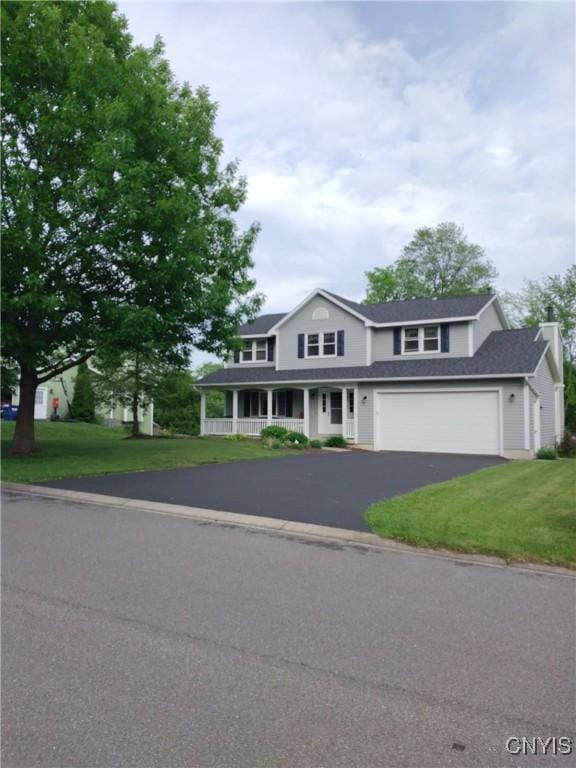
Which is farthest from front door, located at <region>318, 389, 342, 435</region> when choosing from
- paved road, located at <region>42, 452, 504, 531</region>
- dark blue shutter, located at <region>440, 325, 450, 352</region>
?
paved road, located at <region>42, 452, 504, 531</region>

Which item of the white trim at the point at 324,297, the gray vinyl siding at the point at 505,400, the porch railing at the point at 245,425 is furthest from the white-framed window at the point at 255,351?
the gray vinyl siding at the point at 505,400

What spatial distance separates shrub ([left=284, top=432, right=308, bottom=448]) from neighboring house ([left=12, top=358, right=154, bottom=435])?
508 inches

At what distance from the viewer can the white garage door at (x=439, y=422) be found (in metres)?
20.2

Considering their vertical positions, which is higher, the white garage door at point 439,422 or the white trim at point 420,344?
the white trim at point 420,344

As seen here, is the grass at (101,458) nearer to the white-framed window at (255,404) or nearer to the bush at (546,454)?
the white-framed window at (255,404)

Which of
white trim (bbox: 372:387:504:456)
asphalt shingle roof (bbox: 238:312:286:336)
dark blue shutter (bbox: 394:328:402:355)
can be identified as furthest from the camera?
asphalt shingle roof (bbox: 238:312:286:336)

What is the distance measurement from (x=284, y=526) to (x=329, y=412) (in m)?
18.0

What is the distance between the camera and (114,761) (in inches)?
99.9

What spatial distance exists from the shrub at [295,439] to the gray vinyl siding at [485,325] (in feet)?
26.9

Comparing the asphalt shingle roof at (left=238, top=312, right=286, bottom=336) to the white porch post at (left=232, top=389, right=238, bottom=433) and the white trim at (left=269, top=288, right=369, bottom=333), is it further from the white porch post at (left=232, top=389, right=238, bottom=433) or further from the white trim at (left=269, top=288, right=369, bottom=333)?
the white porch post at (left=232, top=389, right=238, bottom=433)

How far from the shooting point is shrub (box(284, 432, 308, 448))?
72.3ft

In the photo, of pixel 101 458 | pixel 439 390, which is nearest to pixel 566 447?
pixel 439 390

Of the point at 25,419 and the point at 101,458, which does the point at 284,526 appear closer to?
the point at 101,458

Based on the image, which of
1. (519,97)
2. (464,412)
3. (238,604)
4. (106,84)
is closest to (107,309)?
(106,84)
